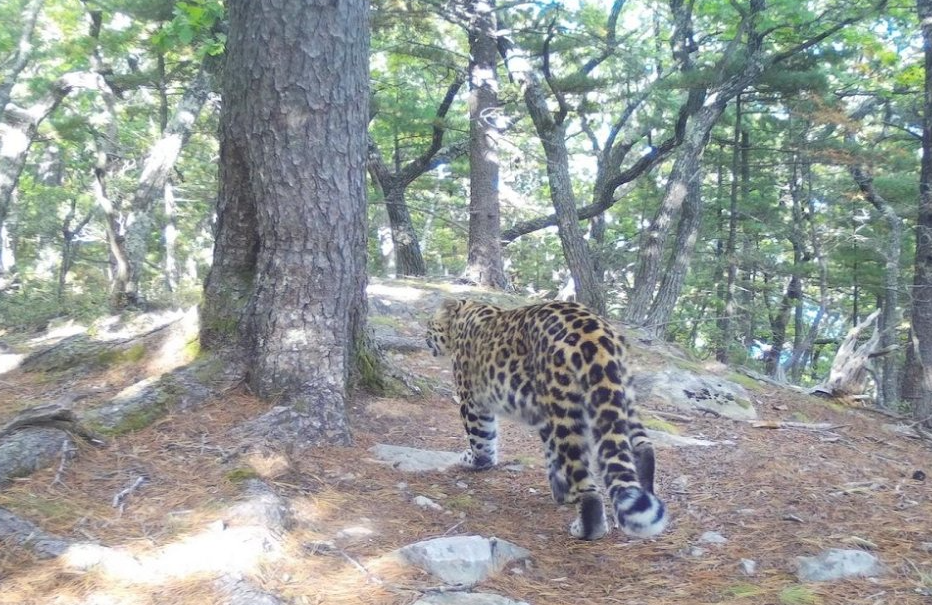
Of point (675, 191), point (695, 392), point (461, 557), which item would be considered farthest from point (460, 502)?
point (675, 191)

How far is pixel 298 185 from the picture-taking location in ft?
19.6

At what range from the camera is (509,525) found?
5.05 m

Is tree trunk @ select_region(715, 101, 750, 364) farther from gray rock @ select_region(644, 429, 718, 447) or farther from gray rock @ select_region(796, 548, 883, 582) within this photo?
gray rock @ select_region(796, 548, 883, 582)

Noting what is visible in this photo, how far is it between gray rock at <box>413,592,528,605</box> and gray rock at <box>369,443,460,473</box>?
2212 millimetres

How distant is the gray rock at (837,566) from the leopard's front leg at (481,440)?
2.82 meters

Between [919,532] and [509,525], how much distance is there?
9.04 feet

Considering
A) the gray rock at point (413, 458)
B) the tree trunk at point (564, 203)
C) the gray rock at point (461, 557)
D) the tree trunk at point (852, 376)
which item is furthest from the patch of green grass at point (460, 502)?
the tree trunk at point (852, 376)

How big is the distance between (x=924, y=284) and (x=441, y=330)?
815 cm

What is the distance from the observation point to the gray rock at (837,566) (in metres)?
3.95

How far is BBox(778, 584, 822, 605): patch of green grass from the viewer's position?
361 cm

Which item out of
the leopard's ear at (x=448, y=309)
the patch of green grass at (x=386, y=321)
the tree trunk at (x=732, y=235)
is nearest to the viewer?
the leopard's ear at (x=448, y=309)

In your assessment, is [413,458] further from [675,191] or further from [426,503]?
[675,191]

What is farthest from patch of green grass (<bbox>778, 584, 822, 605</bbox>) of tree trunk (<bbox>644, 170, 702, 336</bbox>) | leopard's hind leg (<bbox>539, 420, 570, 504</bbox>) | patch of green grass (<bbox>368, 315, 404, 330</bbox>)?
tree trunk (<bbox>644, 170, 702, 336</bbox>)

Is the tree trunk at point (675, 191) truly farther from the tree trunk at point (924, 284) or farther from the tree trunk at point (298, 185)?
the tree trunk at point (298, 185)
